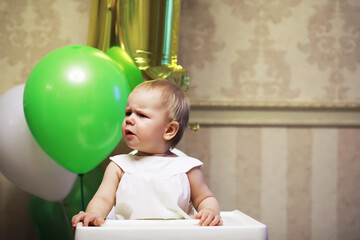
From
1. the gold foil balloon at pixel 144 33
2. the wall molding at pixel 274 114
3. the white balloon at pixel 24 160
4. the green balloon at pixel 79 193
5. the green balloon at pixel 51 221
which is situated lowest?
the green balloon at pixel 51 221

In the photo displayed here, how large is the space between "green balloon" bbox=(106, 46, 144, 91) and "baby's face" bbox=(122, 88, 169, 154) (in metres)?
0.50

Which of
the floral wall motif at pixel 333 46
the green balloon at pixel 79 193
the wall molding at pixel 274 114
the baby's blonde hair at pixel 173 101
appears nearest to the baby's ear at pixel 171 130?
the baby's blonde hair at pixel 173 101

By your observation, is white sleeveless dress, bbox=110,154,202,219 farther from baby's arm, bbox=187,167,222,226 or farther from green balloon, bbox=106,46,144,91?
green balloon, bbox=106,46,144,91

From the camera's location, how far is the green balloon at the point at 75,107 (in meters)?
1.25

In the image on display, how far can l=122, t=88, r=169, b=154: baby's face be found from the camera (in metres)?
1.02

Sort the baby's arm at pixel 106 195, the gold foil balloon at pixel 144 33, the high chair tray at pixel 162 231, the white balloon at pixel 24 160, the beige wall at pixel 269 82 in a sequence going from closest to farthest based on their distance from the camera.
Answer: the high chair tray at pixel 162 231
the baby's arm at pixel 106 195
the white balloon at pixel 24 160
the gold foil balloon at pixel 144 33
the beige wall at pixel 269 82

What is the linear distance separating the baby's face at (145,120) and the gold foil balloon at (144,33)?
0.54 metres

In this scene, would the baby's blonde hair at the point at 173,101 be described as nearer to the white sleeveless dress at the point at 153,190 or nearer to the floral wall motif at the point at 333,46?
the white sleeveless dress at the point at 153,190

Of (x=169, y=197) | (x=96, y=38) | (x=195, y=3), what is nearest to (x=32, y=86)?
(x=96, y=38)

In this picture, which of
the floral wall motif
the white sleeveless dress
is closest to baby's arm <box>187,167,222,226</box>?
the white sleeveless dress

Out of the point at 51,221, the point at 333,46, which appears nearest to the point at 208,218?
the point at 51,221

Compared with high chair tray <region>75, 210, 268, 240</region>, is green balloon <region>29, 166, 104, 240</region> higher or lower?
lower

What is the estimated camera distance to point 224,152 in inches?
83.0

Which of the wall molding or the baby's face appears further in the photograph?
the wall molding
